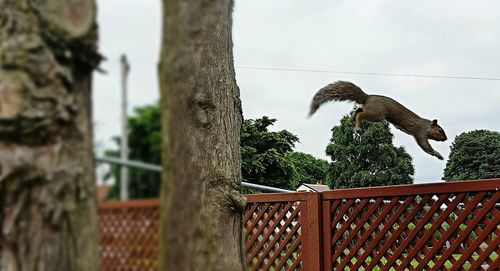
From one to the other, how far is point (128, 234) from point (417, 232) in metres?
2.68

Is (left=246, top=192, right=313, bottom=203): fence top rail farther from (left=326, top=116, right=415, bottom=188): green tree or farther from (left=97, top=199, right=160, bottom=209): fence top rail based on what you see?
(left=97, top=199, right=160, bottom=209): fence top rail

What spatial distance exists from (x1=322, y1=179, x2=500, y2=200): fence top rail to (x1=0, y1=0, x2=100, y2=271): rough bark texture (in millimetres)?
2448

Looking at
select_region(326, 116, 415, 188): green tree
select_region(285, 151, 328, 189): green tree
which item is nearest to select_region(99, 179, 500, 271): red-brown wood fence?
select_region(285, 151, 328, 189): green tree

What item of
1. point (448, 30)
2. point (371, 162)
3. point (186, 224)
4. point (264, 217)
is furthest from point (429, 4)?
point (186, 224)

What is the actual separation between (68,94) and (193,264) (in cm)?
30

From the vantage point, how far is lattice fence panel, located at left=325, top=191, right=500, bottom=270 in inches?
115

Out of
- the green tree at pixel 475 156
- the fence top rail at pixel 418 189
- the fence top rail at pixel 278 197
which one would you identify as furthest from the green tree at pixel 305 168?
the green tree at pixel 475 156

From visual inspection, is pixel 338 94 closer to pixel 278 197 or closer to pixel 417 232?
pixel 417 232

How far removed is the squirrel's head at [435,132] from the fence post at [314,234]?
0.74m

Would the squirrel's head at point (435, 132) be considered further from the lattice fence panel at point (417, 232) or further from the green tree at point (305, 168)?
the green tree at point (305, 168)

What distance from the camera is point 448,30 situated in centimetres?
1105

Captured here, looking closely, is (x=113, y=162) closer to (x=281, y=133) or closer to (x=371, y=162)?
(x=281, y=133)

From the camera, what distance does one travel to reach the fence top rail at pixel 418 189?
9.37 feet

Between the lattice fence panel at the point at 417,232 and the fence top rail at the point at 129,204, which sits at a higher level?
the fence top rail at the point at 129,204
